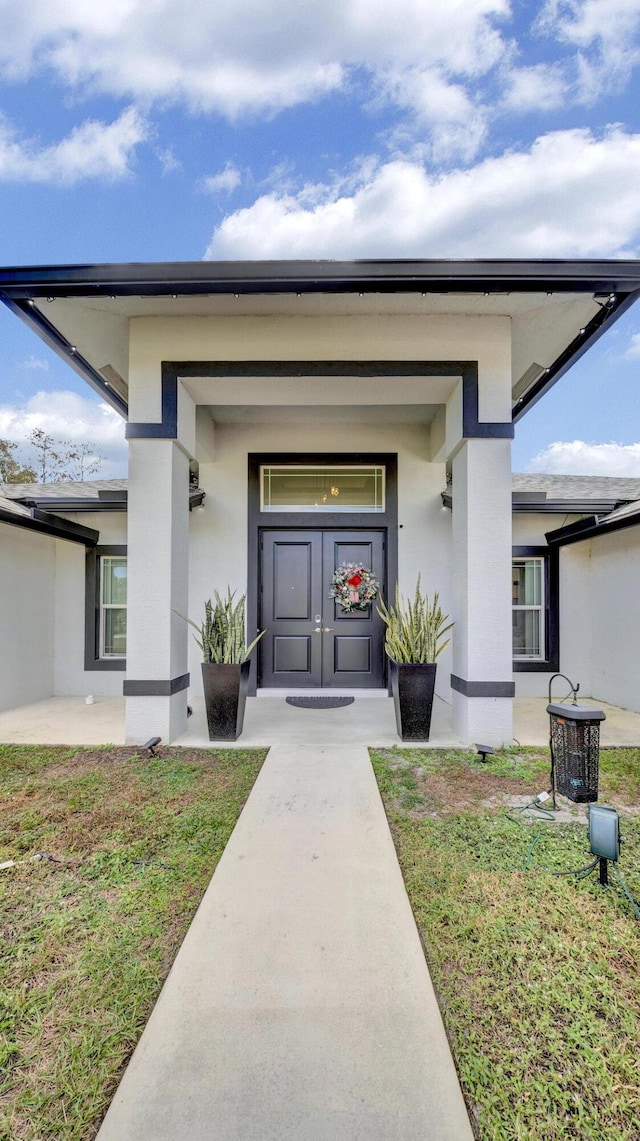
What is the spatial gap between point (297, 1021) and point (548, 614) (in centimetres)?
677

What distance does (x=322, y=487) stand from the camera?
7152 mm

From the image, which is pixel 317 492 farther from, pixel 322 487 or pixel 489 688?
pixel 489 688

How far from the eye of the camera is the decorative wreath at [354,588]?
19.5 ft

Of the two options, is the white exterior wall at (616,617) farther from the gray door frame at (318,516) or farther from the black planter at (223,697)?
the black planter at (223,697)

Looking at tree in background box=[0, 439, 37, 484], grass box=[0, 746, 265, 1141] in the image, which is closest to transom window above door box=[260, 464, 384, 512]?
grass box=[0, 746, 265, 1141]

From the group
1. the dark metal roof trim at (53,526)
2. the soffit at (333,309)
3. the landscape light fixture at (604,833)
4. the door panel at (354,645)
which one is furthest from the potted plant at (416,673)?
the dark metal roof trim at (53,526)

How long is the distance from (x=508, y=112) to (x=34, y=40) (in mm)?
6031

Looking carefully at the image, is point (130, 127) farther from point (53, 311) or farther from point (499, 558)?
point (499, 558)

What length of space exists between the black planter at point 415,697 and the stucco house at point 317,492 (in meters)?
0.37

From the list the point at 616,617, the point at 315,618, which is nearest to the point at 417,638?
the point at 315,618

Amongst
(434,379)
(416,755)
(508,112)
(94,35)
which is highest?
(508,112)

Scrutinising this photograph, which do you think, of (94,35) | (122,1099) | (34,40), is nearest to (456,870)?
(122,1099)

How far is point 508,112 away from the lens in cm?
682

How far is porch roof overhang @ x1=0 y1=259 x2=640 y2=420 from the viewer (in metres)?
3.96
